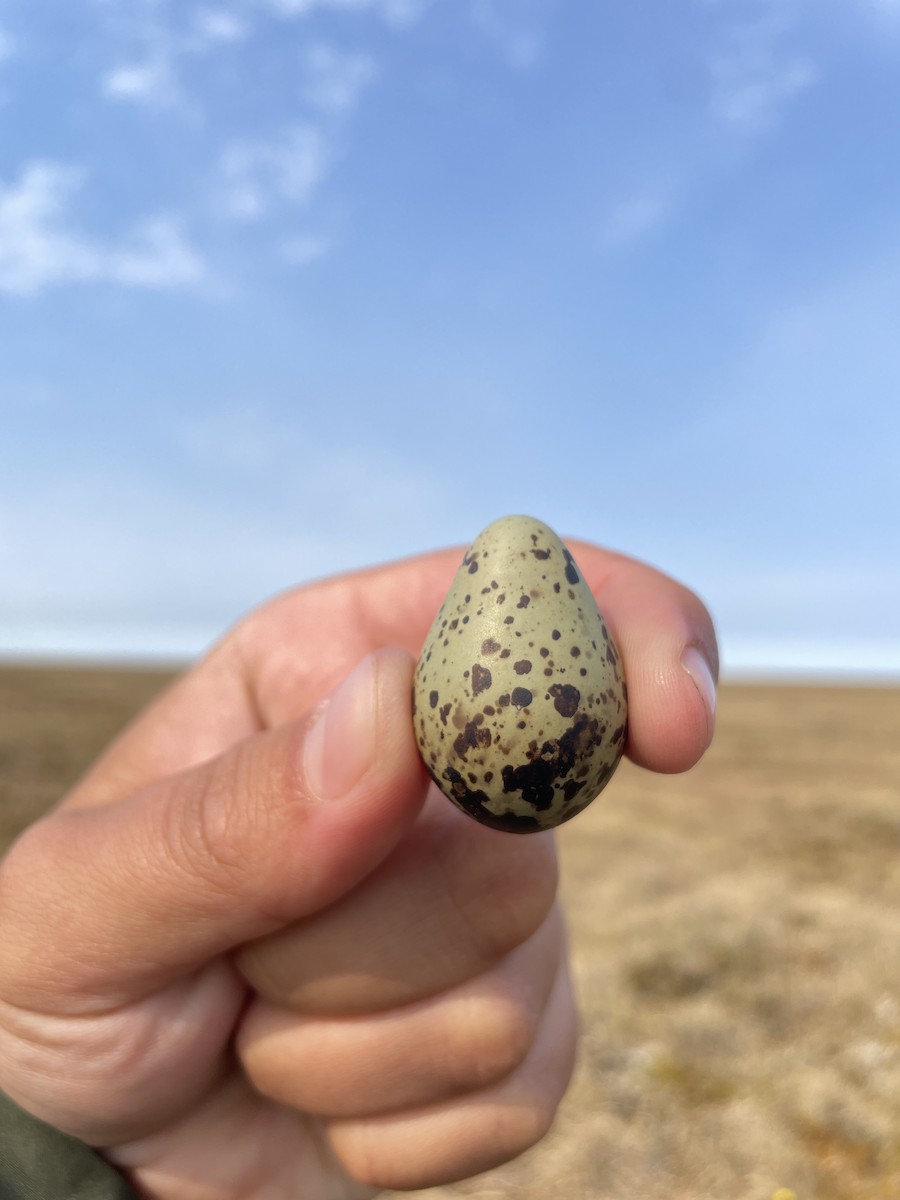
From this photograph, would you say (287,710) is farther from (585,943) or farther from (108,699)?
(108,699)

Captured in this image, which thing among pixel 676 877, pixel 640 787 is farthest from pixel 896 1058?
pixel 640 787

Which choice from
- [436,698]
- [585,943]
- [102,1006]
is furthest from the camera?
[585,943]

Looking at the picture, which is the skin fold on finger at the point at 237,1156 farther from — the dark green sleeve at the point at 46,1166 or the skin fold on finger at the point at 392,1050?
the skin fold on finger at the point at 392,1050

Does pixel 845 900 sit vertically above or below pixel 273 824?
below

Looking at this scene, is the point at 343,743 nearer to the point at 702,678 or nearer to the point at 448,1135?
the point at 702,678

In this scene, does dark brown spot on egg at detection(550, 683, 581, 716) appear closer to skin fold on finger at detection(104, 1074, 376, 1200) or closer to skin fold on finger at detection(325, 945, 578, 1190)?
skin fold on finger at detection(325, 945, 578, 1190)

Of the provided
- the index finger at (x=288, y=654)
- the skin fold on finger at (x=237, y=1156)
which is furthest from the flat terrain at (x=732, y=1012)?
the index finger at (x=288, y=654)

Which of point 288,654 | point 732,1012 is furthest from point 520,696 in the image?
point 732,1012

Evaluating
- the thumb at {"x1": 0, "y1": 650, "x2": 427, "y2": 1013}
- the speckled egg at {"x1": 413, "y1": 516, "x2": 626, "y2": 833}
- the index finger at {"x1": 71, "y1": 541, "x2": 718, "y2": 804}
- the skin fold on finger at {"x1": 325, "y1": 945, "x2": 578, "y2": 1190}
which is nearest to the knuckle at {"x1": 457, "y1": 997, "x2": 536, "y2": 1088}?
the skin fold on finger at {"x1": 325, "y1": 945, "x2": 578, "y2": 1190}
